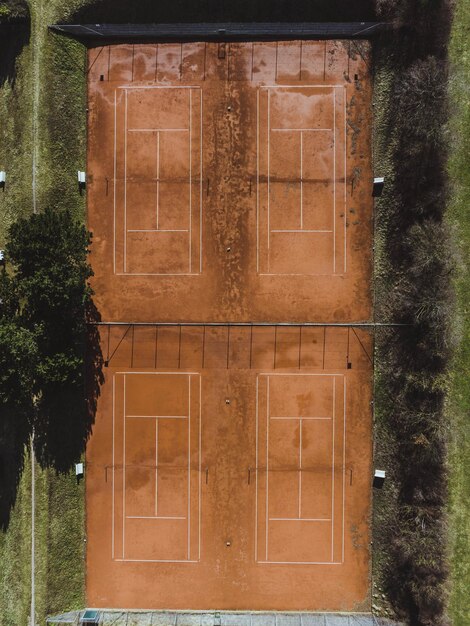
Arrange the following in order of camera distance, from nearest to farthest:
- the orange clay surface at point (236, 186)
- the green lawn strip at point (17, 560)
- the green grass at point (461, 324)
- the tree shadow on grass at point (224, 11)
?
the green grass at point (461, 324)
the green lawn strip at point (17, 560)
the tree shadow on grass at point (224, 11)
the orange clay surface at point (236, 186)

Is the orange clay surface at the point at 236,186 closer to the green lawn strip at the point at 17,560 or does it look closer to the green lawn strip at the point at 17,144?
the green lawn strip at the point at 17,144

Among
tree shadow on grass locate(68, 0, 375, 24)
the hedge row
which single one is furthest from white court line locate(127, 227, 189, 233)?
tree shadow on grass locate(68, 0, 375, 24)

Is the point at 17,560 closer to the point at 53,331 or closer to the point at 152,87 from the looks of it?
the point at 53,331

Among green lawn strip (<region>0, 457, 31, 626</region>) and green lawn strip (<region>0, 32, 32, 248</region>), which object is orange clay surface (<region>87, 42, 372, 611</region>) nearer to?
green lawn strip (<region>0, 457, 31, 626</region>)

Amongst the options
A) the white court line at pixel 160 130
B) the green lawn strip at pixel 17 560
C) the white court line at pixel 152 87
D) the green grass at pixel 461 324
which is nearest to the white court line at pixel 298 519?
the green grass at pixel 461 324

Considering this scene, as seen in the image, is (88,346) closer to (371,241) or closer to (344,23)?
(371,241)

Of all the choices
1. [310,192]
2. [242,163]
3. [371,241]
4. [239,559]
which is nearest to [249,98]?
[242,163]
